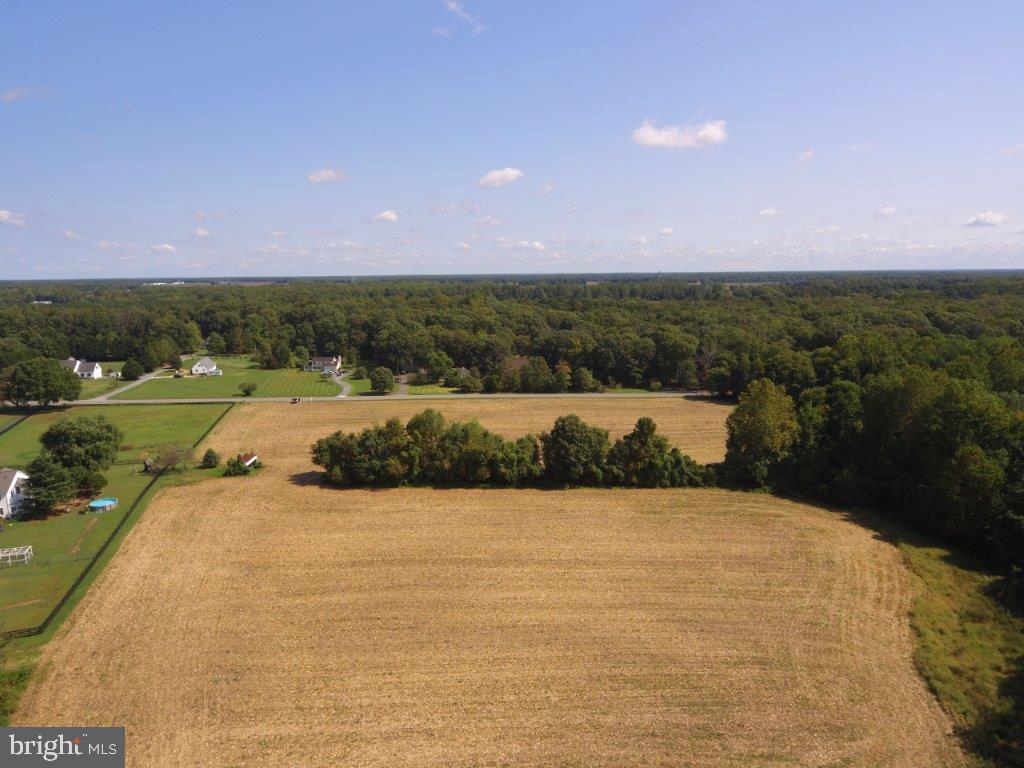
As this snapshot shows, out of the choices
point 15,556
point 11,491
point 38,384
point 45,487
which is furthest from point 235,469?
point 38,384

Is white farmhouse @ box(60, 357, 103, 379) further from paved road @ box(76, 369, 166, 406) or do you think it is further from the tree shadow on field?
the tree shadow on field

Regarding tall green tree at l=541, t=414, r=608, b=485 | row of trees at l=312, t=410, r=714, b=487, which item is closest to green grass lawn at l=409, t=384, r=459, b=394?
row of trees at l=312, t=410, r=714, b=487

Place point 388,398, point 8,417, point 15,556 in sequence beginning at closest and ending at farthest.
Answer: point 15,556
point 8,417
point 388,398

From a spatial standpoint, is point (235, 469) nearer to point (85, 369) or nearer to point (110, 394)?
point (110, 394)

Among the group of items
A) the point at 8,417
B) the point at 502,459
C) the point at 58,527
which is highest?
the point at 502,459

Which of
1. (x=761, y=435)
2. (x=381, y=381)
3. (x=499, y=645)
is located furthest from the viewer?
(x=381, y=381)

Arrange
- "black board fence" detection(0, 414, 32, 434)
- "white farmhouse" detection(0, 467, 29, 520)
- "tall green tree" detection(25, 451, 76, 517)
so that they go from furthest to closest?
"black board fence" detection(0, 414, 32, 434) < "white farmhouse" detection(0, 467, 29, 520) < "tall green tree" detection(25, 451, 76, 517)

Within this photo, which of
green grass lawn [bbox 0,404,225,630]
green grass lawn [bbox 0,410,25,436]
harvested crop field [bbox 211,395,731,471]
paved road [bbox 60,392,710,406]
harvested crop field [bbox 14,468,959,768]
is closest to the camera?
harvested crop field [bbox 14,468,959,768]
